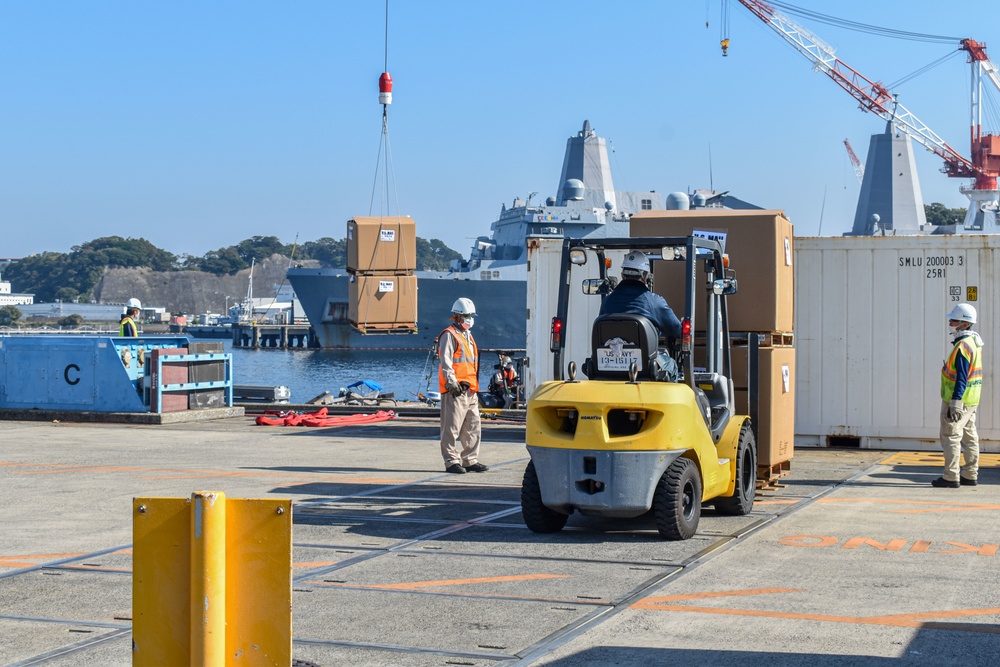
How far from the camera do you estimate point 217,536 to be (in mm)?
3629

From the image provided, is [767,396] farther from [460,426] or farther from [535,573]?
[535,573]

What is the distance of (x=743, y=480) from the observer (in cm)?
1005

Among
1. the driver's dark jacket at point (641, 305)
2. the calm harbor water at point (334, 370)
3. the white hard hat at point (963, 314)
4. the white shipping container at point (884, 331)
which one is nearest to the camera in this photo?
the driver's dark jacket at point (641, 305)

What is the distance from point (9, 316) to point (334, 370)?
249 ft

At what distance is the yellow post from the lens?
3617 mm

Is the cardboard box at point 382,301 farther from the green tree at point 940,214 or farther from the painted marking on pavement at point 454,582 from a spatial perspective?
the green tree at point 940,214

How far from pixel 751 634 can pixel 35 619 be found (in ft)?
12.4

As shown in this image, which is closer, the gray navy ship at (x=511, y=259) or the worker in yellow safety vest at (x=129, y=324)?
the worker in yellow safety vest at (x=129, y=324)

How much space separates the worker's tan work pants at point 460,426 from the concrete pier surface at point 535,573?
0.37m

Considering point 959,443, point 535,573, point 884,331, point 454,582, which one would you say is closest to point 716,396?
point 535,573

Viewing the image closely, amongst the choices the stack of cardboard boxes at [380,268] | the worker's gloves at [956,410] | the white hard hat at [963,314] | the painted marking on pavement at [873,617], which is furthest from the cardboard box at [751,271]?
the stack of cardboard boxes at [380,268]

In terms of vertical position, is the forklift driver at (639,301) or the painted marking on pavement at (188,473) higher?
the forklift driver at (639,301)

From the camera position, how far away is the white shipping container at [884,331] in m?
16.1

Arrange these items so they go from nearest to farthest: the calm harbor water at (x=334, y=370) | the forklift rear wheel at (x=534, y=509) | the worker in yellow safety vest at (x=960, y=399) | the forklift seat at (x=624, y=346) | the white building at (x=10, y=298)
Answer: the forklift seat at (x=624, y=346) < the forklift rear wheel at (x=534, y=509) < the worker in yellow safety vest at (x=960, y=399) < the calm harbor water at (x=334, y=370) < the white building at (x=10, y=298)
